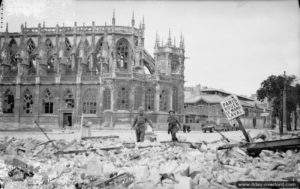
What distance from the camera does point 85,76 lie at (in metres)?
46.0

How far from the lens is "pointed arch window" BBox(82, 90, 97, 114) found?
146 feet

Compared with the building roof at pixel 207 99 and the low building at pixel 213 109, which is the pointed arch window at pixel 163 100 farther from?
the building roof at pixel 207 99

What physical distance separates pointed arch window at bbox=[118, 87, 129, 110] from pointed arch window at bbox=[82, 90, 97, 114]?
349 centimetres

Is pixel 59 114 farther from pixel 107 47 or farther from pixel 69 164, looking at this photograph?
pixel 69 164

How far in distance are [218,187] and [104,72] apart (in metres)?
37.3

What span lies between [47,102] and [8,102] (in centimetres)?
569

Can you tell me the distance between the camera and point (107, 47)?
49500mm

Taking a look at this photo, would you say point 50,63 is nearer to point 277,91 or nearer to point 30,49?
point 30,49

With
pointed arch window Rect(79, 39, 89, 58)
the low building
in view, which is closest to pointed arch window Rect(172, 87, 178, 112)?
the low building

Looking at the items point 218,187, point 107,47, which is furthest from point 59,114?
point 218,187

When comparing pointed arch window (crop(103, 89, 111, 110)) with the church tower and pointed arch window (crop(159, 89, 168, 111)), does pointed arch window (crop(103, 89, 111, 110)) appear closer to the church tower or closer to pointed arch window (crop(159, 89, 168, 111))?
pointed arch window (crop(159, 89, 168, 111))

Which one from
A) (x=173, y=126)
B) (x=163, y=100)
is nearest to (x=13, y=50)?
(x=163, y=100)

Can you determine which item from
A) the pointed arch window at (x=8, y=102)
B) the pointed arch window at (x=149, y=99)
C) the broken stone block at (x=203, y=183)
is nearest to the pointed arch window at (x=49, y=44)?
the pointed arch window at (x=8, y=102)

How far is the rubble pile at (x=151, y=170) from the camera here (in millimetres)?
8898
